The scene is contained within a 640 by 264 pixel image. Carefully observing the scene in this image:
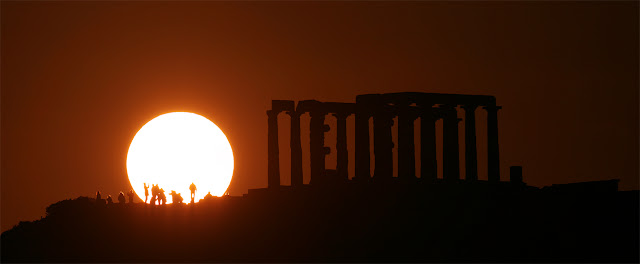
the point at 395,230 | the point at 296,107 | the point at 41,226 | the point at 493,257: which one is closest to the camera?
the point at 493,257

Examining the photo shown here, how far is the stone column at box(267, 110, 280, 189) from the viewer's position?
85.8 meters

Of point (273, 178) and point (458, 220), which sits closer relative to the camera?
point (458, 220)

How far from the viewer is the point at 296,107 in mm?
85938

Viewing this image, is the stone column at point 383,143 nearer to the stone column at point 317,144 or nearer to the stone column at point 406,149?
the stone column at point 406,149

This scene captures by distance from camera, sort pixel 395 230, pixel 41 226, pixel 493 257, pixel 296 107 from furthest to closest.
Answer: pixel 296 107 < pixel 41 226 < pixel 395 230 < pixel 493 257

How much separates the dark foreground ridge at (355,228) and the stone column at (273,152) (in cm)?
535

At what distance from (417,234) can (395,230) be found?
1.43m

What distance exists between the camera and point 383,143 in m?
86.1

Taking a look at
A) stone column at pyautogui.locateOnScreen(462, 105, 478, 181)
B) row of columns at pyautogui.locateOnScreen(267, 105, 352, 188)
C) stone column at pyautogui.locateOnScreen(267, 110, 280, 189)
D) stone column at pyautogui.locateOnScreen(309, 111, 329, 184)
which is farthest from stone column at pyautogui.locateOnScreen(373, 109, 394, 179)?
stone column at pyautogui.locateOnScreen(267, 110, 280, 189)

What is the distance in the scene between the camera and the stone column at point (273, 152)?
85750 millimetres

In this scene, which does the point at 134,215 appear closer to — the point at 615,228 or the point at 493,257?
the point at 493,257

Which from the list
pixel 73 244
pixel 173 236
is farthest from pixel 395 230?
pixel 73 244

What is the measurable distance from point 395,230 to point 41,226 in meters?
19.5

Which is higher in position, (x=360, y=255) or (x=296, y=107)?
(x=296, y=107)
